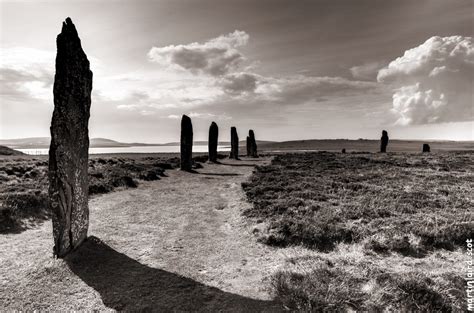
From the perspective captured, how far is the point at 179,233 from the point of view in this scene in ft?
26.9

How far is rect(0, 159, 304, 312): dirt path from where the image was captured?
486 centimetres

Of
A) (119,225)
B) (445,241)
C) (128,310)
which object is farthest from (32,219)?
(445,241)

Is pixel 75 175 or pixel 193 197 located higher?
pixel 75 175

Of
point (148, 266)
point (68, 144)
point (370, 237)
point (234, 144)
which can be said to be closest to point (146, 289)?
point (148, 266)

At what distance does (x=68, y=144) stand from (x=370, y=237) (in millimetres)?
7562

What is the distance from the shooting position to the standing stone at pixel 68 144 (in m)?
6.40

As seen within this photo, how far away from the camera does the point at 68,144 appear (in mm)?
6629

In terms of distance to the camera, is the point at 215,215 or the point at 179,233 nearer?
the point at 179,233

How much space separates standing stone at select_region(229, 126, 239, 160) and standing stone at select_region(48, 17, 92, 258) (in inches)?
1136

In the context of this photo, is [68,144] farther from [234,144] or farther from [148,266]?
[234,144]

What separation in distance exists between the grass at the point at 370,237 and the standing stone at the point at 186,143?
972 centimetres

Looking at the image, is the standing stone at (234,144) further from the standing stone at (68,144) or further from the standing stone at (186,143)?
the standing stone at (68,144)

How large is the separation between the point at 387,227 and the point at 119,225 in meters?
7.75

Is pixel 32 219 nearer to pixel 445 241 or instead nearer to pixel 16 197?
pixel 16 197
